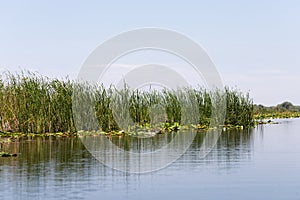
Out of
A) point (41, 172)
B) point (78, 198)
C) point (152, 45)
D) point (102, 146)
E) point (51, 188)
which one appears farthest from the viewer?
point (152, 45)

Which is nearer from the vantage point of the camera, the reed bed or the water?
the water

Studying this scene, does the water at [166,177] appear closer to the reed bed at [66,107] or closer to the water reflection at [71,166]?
the water reflection at [71,166]

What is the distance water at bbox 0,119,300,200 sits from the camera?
8.73 meters

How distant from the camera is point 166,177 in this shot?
33.8 ft

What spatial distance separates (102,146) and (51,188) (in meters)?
7.33

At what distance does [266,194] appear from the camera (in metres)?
8.65

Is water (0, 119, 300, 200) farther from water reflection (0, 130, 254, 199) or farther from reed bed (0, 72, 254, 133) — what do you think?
reed bed (0, 72, 254, 133)

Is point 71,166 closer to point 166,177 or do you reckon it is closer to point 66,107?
point 166,177

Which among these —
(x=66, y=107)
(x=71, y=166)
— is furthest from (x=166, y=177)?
(x=66, y=107)

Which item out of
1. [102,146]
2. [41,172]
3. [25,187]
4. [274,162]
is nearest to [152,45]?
[102,146]

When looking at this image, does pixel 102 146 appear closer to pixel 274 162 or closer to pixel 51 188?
pixel 274 162

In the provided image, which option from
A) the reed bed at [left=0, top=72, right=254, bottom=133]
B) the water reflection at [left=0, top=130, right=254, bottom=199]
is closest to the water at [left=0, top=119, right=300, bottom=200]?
the water reflection at [left=0, top=130, right=254, bottom=199]

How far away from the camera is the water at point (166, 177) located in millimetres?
8727

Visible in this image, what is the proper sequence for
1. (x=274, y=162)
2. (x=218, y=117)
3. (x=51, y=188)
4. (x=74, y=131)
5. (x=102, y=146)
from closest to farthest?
(x=51, y=188) < (x=274, y=162) < (x=102, y=146) < (x=74, y=131) < (x=218, y=117)
